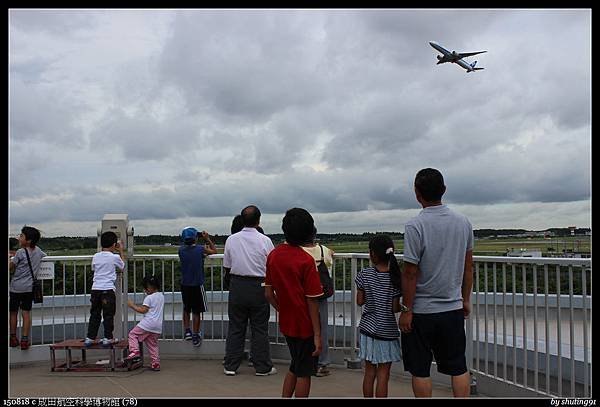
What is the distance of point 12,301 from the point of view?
23.6 feet

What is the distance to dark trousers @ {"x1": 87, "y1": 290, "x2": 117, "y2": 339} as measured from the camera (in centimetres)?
688

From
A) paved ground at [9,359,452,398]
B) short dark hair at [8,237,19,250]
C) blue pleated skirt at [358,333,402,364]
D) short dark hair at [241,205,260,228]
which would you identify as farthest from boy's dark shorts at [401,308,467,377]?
short dark hair at [8,237,19,250]

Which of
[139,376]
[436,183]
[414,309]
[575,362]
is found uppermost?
[436,183]

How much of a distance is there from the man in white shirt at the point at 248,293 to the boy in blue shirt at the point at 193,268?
2.17 feet

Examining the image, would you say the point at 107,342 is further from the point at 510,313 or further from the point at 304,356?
the point at 510,313

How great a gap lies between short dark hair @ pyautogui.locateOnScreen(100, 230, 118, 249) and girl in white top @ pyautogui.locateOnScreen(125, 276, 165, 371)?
0.55 m

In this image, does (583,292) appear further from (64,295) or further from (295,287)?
(64,295)

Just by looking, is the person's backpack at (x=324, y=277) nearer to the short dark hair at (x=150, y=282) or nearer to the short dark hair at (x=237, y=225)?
the short dark hair at (x=237, y=225)

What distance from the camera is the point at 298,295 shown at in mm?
4324

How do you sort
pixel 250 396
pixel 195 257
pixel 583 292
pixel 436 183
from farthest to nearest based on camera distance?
pixel 195 257, pixel 250 396, pixel 583 292, pixel 436 183

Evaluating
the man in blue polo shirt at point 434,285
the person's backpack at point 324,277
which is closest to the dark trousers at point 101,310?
the person's backpack at point 324,277

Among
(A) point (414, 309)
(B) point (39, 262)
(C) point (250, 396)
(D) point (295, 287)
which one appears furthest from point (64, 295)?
(A) point (414, 309)

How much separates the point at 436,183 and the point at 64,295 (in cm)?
507

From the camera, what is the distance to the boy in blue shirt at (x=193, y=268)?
720cm
